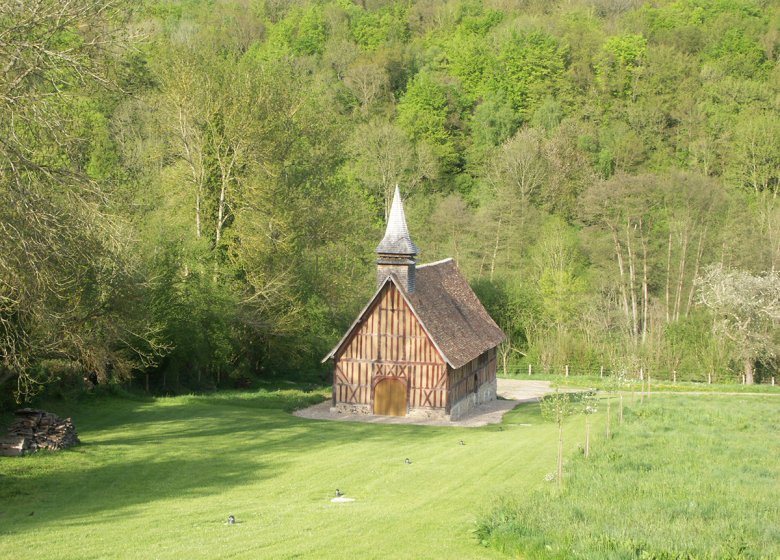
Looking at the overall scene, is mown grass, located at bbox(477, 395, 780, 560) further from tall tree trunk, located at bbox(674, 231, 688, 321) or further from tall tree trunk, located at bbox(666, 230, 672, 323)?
tall tree trunk, located at bbox(666, 230, 672, 323)

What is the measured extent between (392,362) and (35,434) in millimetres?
16248

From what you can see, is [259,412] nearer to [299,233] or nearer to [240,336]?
A: [240,336]

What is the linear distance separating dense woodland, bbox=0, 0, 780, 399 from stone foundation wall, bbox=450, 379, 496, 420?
5.95m

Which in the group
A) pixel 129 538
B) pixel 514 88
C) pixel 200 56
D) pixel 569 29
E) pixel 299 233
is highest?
pixel 569 29

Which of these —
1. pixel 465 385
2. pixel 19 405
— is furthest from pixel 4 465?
pixel 465 385

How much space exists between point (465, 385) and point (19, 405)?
18.1m

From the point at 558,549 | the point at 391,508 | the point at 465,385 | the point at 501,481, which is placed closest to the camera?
the point at 558,549

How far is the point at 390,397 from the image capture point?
126ft

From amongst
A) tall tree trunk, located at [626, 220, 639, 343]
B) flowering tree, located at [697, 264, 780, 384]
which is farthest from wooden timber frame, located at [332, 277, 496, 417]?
tall tree trunk, located at [626, 220, 639, 343]

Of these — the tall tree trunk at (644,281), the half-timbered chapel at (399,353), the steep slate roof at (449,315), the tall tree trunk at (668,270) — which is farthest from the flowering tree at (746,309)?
the half-timbered chapel at (399,353)

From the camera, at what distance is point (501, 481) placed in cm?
2158

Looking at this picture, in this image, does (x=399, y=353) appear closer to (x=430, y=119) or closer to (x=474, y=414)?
(x=474, y=414)

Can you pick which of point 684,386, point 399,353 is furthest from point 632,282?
point 399,353

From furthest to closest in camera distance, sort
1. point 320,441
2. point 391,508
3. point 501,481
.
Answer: point 320,441 < point 501,481 < point 391,508
